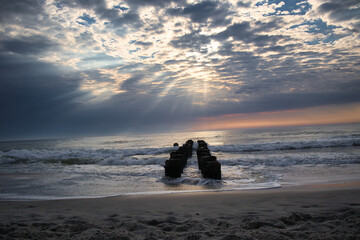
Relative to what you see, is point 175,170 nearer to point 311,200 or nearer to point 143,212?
point 143,212

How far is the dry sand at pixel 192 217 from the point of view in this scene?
276 cm

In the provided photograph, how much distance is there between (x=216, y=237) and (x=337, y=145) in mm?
22864

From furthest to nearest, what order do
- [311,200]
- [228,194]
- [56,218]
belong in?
[228,194]
[311,200]
[56,218]

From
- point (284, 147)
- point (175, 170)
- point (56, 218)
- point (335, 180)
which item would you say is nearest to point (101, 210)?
point (56, 218)

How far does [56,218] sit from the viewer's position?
3.72 metres

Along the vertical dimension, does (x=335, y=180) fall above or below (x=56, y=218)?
below

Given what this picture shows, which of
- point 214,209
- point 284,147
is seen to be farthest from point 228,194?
point 284,147

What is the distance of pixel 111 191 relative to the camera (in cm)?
601

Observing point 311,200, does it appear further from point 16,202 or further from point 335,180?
point 16,202

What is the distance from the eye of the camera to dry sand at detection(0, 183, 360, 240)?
2.76 meters

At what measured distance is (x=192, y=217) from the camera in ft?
11.5

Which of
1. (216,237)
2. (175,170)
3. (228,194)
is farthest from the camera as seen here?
(175,170)

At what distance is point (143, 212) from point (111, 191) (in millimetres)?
2433

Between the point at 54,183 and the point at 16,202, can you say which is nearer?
the point at 16,202
